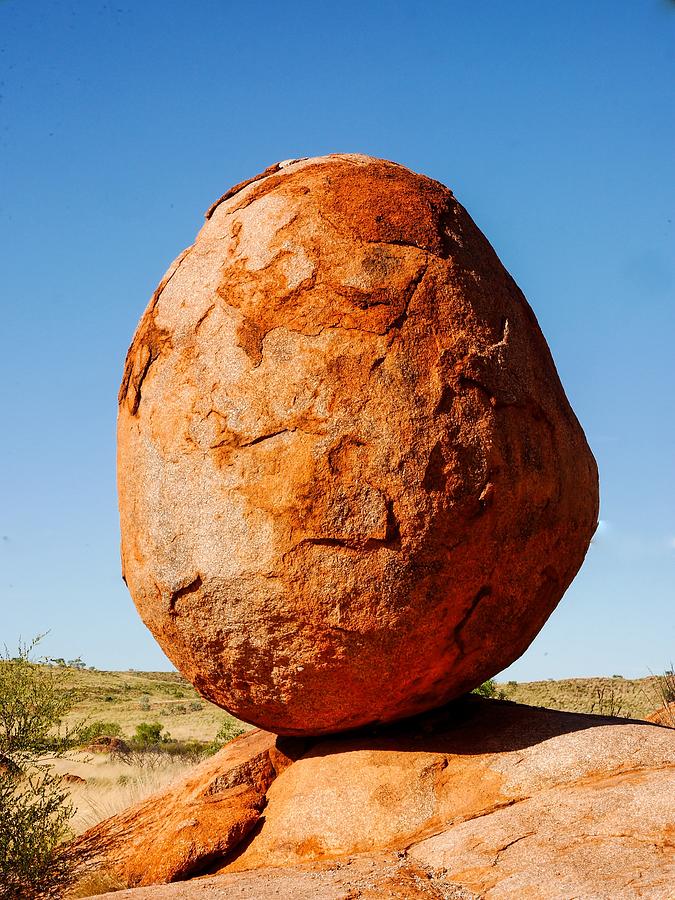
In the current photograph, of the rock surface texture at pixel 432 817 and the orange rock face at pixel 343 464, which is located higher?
the orange rock face at pixel 343 464

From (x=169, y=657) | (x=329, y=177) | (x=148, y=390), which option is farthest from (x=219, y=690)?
(x=329, y=177)

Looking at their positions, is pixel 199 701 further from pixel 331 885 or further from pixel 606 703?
pixel 331 885

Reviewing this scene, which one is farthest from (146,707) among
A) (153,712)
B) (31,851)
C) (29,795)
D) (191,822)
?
(191,822)

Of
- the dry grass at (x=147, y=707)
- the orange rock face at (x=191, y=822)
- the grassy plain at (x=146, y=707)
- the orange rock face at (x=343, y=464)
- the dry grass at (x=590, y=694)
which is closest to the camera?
the orange rock face at (x=343, y=464)

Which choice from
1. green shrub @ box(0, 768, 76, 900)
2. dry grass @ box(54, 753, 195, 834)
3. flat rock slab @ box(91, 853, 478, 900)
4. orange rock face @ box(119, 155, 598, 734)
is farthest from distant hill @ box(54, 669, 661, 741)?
flat rock slab @ box(91, 853, 478, 900)

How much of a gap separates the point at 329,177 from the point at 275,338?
4.28ft

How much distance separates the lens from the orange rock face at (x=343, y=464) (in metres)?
4.93

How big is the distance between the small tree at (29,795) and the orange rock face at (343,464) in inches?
66.4

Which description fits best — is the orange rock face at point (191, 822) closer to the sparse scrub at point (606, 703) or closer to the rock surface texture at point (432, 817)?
the rock surface texture at point (432, 817)

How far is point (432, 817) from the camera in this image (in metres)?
4.92

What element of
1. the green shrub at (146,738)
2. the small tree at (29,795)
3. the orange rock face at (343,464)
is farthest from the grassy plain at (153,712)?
the orange rock face at (343,464)

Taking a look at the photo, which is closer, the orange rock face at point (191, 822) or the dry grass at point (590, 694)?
the orange rock face at point (191, 822)

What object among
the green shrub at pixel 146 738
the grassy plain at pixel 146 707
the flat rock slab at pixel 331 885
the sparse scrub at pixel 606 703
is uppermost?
the grassy plain at pixel 146 707

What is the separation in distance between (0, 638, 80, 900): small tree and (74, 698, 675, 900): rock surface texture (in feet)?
1.05
